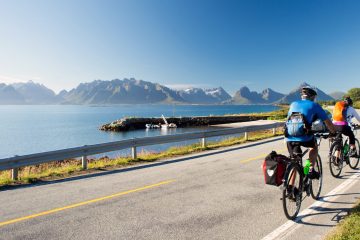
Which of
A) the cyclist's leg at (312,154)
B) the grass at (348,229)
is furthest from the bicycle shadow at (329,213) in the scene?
the cyclist's leg at (312,154)

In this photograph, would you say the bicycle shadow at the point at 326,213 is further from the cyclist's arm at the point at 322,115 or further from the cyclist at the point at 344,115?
the cyclist at the point at 344,115

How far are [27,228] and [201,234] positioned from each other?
3.11 meters

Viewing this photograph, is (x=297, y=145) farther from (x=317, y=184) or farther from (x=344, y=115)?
(x=344, y=115)

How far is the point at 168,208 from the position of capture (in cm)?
672

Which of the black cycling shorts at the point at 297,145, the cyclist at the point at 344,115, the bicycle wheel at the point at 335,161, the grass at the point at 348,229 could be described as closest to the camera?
the grass at the point at 348,229

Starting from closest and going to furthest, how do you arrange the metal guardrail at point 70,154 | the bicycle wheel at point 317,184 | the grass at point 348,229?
the grass at point 348,229, the bicycle wheel at point 317,184, the metal guardrail at point 70,154

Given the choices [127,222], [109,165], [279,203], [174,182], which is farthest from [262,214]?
[109,165]

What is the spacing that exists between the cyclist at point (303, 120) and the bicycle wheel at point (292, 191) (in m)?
0.44

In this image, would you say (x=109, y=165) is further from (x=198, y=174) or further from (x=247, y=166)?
(x=247, y=166)

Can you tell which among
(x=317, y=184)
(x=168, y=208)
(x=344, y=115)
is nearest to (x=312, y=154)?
(x=317, y=184)

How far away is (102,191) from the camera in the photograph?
27.3 ft

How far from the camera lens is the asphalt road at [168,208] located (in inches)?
214

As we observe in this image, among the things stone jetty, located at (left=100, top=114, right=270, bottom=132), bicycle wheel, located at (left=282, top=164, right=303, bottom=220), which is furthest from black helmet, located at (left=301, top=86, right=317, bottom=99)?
stone jetty, located at (left=100, top=114, right=270, bottom=132)

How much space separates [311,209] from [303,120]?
198 cm
